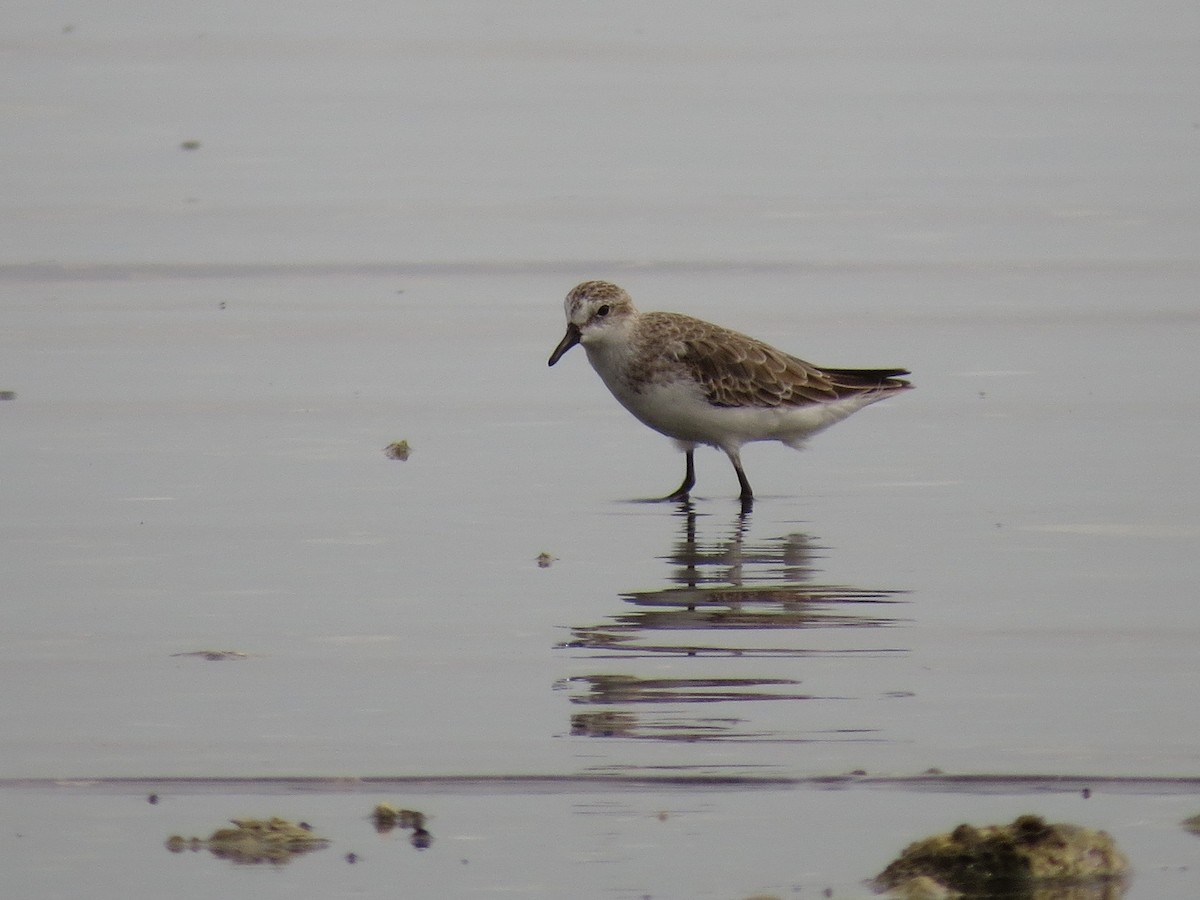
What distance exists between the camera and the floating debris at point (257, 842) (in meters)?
5.81

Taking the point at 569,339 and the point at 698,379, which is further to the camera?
the point at 569,339

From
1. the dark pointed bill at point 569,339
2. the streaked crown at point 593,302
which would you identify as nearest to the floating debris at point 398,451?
the dark pointed bill at point 569,339

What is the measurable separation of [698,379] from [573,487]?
0.84 metres

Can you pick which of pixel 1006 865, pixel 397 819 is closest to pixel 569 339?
pixel 397 819

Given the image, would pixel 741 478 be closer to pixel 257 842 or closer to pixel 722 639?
pixel 722 639

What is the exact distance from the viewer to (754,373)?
10.8 metres

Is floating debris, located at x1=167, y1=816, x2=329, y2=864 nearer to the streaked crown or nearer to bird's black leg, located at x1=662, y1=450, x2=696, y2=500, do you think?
bird's black leg, located at x1=662, y1=450, x2=696, y2=500

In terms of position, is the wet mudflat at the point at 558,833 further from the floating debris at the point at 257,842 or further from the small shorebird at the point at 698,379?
the small shorebird at the point at 698,379

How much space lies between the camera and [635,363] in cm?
1067

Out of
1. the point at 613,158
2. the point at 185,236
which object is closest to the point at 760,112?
the point at 613,158

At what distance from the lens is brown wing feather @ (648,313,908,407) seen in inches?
420

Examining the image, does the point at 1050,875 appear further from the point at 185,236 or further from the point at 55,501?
the point at 185,236

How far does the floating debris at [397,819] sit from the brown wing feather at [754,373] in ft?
15.5

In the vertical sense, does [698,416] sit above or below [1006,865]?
above
